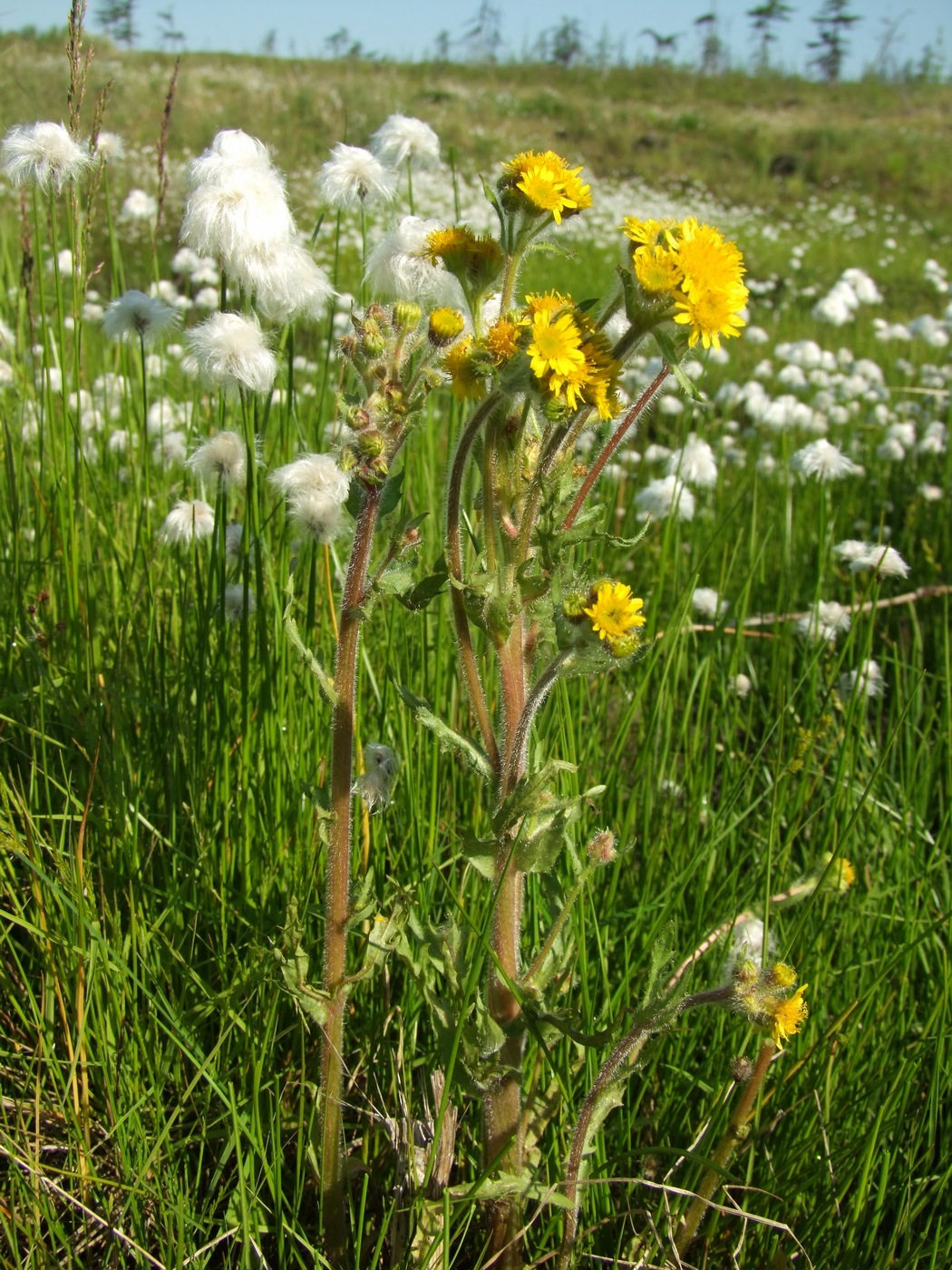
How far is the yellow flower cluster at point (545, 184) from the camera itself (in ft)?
3.39

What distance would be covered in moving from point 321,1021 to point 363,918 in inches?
5.2

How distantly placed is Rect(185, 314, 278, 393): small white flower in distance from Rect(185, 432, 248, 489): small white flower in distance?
0.18 m

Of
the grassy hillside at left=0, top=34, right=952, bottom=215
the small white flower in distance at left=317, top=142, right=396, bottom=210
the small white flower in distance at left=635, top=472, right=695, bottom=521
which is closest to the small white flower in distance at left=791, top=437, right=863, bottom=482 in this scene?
the small white flower in distance at left=635, top=472, right=695, bottom=521

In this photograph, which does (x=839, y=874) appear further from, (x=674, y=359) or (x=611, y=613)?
(x=674, y=359)

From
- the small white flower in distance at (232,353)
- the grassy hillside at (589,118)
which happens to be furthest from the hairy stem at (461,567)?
the grassy hillside at (589,118)

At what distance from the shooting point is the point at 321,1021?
114 centimetres

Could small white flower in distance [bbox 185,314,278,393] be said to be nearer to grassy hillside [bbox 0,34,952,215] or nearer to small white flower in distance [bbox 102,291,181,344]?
small white flower in distance [bbox 102,291,181,344]

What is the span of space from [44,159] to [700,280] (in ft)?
4.49

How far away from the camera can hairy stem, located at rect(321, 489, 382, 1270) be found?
110 centimetres

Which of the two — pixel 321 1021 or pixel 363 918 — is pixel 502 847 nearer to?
pixel 363 918

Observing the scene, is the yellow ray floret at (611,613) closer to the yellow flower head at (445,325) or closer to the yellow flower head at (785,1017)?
the yellow flower head at (445,325)

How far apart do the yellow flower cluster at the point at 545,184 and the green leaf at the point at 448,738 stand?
55 centimetres

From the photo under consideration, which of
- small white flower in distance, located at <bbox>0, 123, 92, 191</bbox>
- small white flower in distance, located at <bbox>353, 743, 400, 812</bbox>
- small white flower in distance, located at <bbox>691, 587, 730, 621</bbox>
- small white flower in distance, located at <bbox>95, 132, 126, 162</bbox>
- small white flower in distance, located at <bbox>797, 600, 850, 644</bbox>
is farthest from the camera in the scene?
small white flower in distance, located at <bbox>691, 587, 730, 621</bbox>

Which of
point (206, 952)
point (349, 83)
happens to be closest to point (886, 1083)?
point (206, 952)
